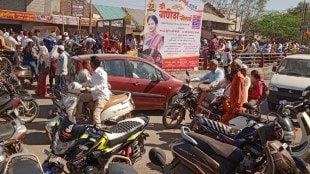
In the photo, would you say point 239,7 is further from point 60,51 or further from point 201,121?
point 201,121

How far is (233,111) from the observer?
6.86 meters

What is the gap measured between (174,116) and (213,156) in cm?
437

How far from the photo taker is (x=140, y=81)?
927 cm

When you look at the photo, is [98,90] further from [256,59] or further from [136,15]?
[136,15]

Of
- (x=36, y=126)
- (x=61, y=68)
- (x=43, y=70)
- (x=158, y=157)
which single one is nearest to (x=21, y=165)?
(x=158, y=157)

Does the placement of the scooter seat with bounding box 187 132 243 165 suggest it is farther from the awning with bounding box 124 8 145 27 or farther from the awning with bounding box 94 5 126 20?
the awning with bounding box 124 8 145 27

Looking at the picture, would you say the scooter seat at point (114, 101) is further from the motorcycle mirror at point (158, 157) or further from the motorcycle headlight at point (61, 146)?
the motorcycle mirror at point (158, 157)

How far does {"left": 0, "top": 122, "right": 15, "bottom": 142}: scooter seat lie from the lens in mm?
4863

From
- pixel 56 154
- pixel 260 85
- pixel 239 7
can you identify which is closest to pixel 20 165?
pixel 56 154

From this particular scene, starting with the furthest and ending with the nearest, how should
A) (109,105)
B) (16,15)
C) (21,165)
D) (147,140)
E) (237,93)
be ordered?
1. (16,15)
2. (147,140)
3. (109,105)
4. (237,93)
5. (21,165)

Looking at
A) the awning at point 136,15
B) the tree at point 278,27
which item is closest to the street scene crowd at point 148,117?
the awning at point 136,15

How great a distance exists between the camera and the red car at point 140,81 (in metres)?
8.97

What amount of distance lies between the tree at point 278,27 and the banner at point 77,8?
3474cm

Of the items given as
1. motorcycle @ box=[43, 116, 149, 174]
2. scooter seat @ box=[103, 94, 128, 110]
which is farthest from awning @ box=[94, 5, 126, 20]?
motorcycle @ box=[43, 116, 149, 174]
